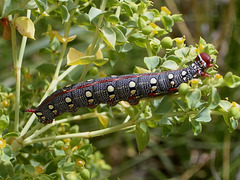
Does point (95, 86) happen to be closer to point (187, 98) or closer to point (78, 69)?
point (78, 69)

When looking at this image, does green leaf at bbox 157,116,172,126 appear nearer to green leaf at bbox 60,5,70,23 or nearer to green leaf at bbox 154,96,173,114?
green leaf at bbox 154,96,173,114

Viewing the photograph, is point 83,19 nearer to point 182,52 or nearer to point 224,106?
point 182,52

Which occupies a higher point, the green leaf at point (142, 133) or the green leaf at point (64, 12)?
the green leaf at point (64, 12)

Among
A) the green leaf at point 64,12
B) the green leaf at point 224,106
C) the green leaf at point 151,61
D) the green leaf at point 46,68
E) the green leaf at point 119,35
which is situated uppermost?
the green leaf at point 64,12

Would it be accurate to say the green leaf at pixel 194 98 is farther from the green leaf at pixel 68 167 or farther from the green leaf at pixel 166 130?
the green leaf at pixel 68 167

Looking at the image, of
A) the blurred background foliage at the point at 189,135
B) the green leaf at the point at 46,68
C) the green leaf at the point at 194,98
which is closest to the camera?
the green leaf at the point at 194,98

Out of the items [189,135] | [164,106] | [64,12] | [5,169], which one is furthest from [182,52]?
[189,135]

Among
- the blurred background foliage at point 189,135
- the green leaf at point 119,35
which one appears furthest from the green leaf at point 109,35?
the blurred background foliage at point 189,135
